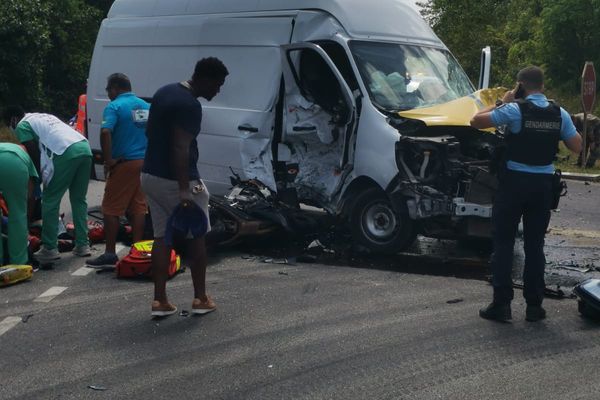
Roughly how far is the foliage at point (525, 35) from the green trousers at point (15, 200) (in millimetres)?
20627

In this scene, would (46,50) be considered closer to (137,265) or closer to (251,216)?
(251,216)

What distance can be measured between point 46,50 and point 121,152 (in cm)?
2075

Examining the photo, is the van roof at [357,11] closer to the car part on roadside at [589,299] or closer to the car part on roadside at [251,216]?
the car part on roadside at [251,216]

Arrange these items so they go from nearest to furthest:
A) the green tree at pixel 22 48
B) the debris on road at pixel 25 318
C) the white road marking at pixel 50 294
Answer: the debris on road at pixel 25 318, the white road marking at pixel 50 294, the green tree at pixel 22 48

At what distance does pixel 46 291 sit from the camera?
7043 mm

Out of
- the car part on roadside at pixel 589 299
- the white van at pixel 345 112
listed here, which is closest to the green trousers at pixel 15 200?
the white van at pixel 345 112

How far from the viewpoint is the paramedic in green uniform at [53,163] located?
8.05 m

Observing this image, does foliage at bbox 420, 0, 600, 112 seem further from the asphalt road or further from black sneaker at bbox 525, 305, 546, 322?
black sneaker at bbox 525, 305, 546, 322

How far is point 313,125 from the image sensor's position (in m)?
9.02

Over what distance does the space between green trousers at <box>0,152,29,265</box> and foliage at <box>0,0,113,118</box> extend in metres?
19.5

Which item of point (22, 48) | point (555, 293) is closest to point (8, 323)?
point (555, 293)

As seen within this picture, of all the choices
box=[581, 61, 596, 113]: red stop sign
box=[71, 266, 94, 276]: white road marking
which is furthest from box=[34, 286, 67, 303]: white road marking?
box=[581, 61, 596, 113]: red stop sign

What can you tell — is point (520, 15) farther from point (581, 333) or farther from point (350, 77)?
point (581, 333)

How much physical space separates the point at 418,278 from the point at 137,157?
2.91 m
